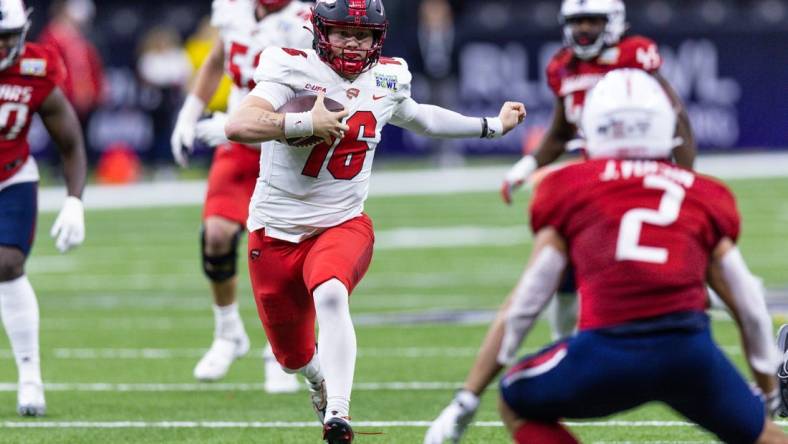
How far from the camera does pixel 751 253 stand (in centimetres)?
1295


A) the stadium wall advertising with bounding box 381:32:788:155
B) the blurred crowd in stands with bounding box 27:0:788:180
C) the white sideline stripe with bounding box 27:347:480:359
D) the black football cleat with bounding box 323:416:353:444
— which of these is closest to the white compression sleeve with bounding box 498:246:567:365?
the black football cleat with bounding box 323:416:353:444

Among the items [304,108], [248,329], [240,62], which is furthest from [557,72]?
[248,329]

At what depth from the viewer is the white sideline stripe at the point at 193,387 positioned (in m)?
7.54

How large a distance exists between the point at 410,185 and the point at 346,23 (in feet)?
46.0

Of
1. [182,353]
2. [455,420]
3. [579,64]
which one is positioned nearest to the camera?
[455,420]

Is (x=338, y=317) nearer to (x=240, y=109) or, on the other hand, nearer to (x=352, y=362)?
(x=352, y=362)

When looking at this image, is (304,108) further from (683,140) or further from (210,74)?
(210,74)

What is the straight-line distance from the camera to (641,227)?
4.11 m

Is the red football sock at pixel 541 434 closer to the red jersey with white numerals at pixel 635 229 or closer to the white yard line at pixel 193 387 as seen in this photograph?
the red jersey with white numerals at pixel 635 229

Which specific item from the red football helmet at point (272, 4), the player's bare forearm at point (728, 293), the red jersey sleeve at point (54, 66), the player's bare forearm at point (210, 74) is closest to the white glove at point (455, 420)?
the player's bare forearm at point (728, 293)

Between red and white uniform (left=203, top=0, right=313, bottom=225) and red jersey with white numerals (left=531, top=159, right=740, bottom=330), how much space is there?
11.8ft

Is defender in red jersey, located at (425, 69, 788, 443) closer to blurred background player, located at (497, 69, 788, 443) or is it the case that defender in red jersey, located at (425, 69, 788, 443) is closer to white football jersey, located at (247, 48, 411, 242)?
blurred background player, located at (497, 69, 788, 443)

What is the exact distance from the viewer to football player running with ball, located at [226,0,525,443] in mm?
5566

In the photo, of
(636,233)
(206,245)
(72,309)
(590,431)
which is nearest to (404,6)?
(72,309)
